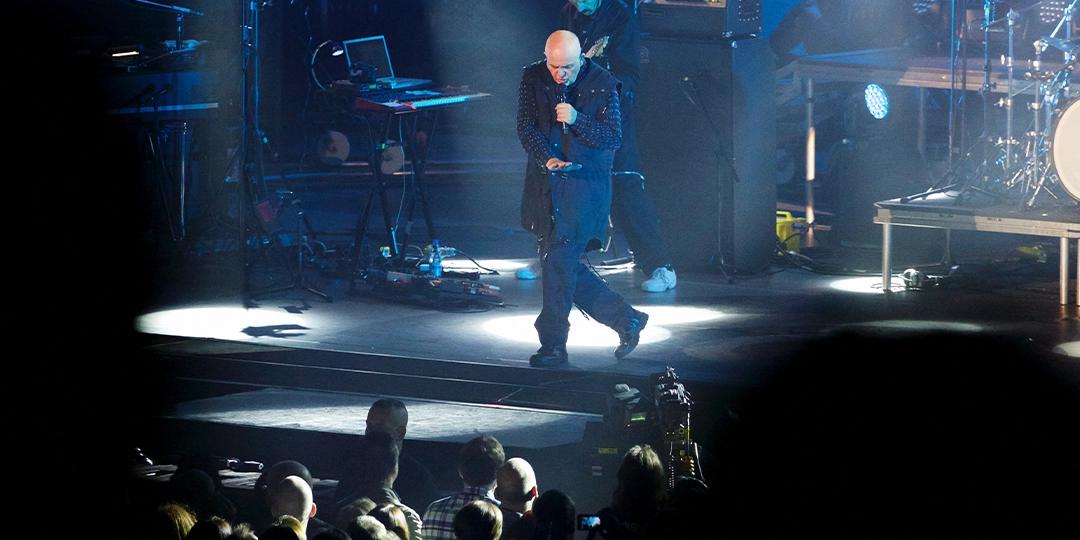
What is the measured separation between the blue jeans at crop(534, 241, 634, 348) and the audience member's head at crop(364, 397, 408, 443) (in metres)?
1.67

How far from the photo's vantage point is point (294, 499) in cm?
480

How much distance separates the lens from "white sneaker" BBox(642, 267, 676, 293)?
9.30 meters

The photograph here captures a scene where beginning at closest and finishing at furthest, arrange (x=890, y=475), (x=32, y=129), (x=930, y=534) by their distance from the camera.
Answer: (x=930, y=534) < (x=890, y=475) < (x=32, y=129)

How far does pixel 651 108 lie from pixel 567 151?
318cm

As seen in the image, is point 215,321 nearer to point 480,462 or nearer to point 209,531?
point 480,462

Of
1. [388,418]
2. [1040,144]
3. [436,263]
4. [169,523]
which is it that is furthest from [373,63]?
[169,523]

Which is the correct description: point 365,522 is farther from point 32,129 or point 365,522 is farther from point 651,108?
point 32,129

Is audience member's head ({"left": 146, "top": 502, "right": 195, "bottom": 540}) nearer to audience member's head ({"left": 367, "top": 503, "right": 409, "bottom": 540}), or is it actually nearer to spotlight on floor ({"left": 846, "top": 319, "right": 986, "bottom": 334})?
audience member's head ({"left": 367, "top": 503, "right": 409, "bottom": 540})

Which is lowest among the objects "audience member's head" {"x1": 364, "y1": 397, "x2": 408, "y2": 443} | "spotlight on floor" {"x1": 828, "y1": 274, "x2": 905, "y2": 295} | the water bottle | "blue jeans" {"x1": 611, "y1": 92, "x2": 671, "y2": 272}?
"audience member's head" {"x1": 364, "y1": 397, "x2": 408, "y2": 443}

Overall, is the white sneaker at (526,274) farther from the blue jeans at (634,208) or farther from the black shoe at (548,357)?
the black shoe at (548,357)

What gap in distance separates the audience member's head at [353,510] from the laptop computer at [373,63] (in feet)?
16.7

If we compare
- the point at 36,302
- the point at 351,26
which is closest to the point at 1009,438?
the point at 36,302

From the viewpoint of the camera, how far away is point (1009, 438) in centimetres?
594

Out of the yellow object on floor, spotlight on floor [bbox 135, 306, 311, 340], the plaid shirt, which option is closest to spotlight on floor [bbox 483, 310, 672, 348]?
spotlight on floor [bbox 135, 306, 311, 340]
